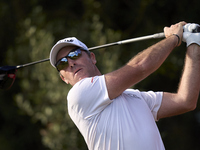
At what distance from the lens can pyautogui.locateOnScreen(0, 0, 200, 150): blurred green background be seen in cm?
572

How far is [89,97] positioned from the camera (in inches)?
88.9

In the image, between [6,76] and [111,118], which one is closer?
[111,118]

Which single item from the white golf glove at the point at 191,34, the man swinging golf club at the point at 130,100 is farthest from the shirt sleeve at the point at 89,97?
the white golf glove at the point at 191,34

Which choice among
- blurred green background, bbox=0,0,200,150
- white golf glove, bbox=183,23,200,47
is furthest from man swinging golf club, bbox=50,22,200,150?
blurred green background, bbox=0,0,200,150

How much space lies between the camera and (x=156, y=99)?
8.25 ft

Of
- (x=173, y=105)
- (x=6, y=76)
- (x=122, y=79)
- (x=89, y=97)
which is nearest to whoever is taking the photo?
(x=122, y=79)

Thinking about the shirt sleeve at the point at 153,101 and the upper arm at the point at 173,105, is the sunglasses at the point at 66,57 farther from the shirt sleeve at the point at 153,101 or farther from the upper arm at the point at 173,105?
the upper arm at the point at 173,105

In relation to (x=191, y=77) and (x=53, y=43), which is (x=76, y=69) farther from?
(x=53, y=43)

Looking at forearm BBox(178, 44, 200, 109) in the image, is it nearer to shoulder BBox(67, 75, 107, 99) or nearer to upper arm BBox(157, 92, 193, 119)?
upper arm BBox(157, 92, 193, 119)

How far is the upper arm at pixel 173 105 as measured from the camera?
243cm

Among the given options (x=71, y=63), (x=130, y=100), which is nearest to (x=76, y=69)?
(x=71, y=63)

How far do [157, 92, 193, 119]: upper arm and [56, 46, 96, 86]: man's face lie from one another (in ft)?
1.78

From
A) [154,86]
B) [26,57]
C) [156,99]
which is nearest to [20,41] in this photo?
[26,57]

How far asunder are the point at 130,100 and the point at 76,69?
18.5 inches
